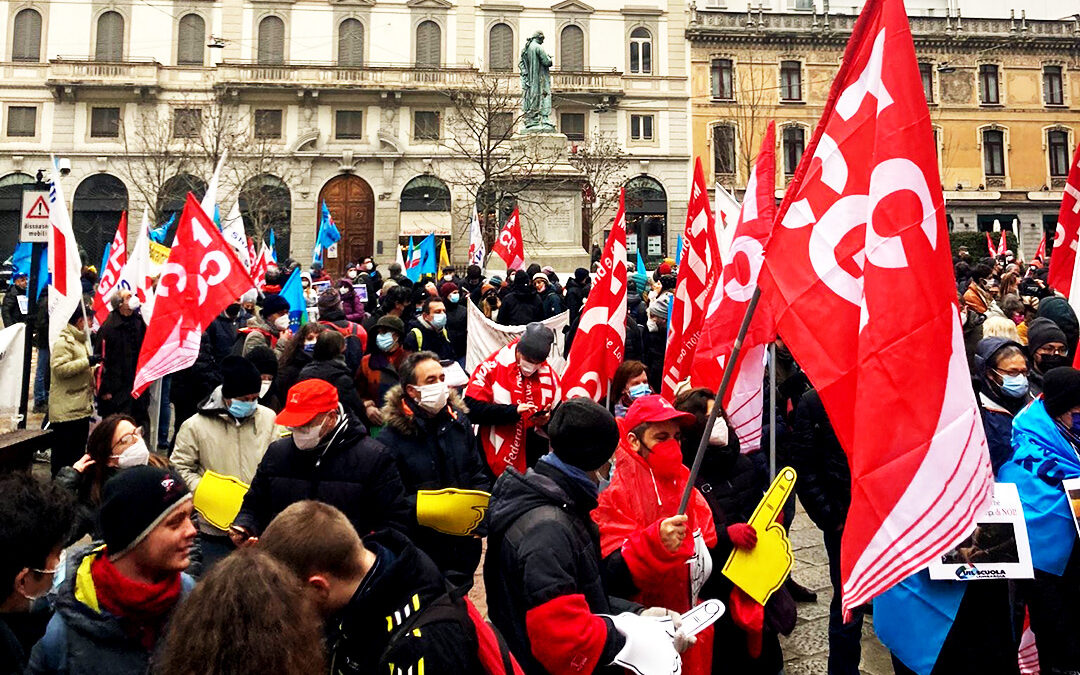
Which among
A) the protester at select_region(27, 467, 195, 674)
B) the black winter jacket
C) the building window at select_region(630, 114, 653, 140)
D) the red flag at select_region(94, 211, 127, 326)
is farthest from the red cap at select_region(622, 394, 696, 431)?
the building window at select_region(630, 114, 653, 140)

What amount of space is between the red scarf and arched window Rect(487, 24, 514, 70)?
3727cm

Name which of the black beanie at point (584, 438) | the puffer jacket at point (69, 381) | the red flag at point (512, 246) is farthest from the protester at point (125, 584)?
the red flag at point (512, 246)

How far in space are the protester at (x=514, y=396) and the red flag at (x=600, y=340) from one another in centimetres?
46

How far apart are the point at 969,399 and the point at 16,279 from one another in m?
14.6

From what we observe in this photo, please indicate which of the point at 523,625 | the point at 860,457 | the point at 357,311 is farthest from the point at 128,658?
the point at 357,311

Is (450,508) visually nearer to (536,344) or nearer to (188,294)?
(536,344)

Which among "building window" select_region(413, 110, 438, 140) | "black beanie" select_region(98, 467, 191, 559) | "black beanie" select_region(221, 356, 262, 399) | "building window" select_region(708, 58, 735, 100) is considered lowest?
"black beanie" select_region(98, 467, 191, 559)

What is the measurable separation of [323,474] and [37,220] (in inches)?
263

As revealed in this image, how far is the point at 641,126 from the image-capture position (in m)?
37.7

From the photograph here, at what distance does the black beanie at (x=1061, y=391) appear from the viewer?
356 centimetres

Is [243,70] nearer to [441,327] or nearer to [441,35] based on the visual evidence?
[441,35]

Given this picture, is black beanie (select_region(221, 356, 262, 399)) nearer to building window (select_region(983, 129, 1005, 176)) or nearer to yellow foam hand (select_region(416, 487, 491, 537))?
yellow foam hand (select_region(416, 487, 491, 537))

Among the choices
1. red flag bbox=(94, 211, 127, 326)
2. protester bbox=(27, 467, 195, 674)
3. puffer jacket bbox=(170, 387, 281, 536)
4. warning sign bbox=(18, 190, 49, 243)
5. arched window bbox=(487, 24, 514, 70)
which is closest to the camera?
protester bbox=(27, 467, 195, 674)

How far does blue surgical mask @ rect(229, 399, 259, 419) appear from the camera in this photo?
166 inches
